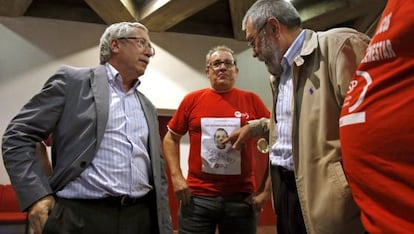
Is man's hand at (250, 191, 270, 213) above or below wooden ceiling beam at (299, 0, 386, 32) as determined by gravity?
below

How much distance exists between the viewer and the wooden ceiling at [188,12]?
4.52 m

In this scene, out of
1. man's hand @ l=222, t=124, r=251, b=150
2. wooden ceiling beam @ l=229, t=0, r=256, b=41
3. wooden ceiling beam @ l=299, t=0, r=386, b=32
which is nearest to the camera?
man's hand @ l=222, t=124, r=251, b=150

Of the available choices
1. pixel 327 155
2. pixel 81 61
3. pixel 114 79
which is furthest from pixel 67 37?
pixel 327 155

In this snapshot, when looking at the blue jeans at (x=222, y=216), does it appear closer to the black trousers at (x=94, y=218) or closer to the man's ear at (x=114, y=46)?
the black trousers at (x=94, y=218)

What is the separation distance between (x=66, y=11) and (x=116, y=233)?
407 cm

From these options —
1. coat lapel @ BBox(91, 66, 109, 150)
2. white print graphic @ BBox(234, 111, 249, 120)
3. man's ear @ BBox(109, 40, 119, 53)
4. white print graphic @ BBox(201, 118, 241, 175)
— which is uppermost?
man's ear @ BBox(109, 40, 119, 53)

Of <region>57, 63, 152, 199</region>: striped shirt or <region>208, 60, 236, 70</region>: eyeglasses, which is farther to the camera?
<region>208, 60, 236, 70</region>: eyeglasses

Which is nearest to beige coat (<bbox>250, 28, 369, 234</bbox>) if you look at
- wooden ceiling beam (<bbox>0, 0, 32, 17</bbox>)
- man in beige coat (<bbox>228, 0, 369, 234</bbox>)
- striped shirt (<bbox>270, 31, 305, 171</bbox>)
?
man in beige coat (<bbox>228, 0, 369, 234</bbox>)

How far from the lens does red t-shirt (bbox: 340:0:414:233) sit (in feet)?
2.30

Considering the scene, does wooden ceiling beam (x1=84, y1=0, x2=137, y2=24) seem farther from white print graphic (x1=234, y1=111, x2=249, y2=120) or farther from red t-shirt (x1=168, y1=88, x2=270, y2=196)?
white print graphic (x1=234, y1=111, x2=249, y2=120)

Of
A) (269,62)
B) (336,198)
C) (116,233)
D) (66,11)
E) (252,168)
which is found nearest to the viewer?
(336,198)

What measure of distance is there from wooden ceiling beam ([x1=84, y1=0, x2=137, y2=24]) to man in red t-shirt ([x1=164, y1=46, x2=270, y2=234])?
2342 millimetres

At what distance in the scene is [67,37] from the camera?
4852 millimetres

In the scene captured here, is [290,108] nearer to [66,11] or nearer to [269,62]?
[269,62]
